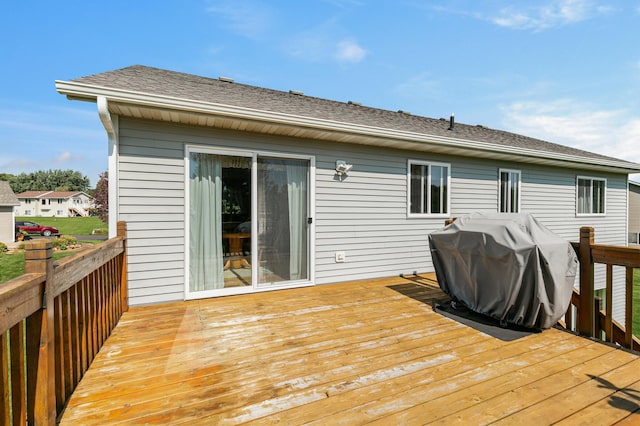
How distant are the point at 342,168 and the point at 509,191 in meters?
4.29

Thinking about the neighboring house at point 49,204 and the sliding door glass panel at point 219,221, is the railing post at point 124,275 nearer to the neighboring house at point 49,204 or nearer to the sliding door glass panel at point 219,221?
the sliding door glass panel at point 219,221

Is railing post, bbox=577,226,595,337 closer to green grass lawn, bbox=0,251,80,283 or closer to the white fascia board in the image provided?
the white fascia board

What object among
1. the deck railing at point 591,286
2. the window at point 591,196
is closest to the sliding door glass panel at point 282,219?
the deck railing at point 591,286

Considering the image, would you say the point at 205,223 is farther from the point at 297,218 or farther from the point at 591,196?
the point at 591,196

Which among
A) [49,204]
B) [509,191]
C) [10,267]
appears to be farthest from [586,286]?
[49,204]

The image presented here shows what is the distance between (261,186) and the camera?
4398 mm

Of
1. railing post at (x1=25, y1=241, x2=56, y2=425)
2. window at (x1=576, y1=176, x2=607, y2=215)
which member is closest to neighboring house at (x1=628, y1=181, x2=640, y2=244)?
window at (x1=576, y1=176, x2=607, y2=215)

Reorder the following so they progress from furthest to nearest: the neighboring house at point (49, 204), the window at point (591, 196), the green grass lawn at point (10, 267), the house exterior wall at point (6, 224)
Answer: the neighboring house at point (49, 204), the house exterior wall at point (6, 224), the green grass lawn at point (10, 267), the window at point (591, 196)

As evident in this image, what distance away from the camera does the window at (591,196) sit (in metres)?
8.02

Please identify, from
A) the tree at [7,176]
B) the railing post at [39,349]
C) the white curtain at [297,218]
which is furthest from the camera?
the tree at [7,176]

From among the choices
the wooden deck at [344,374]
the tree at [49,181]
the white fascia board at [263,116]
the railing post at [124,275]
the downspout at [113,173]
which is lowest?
the wooden deck at [344,374]

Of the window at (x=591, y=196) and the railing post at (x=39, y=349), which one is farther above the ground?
the window at (x=591, y=196)

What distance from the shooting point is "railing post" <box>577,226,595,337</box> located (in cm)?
291

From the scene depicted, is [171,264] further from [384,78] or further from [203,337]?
[384,78]
